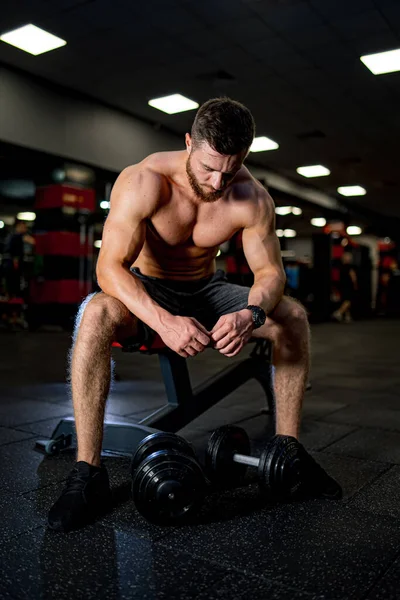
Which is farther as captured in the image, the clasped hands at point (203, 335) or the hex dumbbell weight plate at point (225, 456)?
the hex dumbbell weight plate at point (225, 456)

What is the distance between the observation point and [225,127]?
1.26 metres

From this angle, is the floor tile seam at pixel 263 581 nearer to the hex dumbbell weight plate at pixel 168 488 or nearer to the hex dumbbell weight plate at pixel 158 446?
the hex dumbbell weight plate at pixel 168 488

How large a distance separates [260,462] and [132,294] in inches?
18.7

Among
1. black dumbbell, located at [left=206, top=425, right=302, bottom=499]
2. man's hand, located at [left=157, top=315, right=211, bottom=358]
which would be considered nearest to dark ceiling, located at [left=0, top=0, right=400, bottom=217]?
man's hand, located at [left=157, top=315, right=211, bottom=358]

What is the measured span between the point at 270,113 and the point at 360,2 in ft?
8.66

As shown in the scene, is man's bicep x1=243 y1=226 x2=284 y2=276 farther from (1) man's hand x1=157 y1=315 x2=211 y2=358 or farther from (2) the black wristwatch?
(1) man's hand x1=157 y1=315 x2=211 y2=358

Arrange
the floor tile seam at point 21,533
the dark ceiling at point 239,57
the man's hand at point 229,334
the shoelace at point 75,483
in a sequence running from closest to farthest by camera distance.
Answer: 1. the floor tile seam at point 21,533
2. the shoelace at point 75,483
3. the man's hand at point 229,334
4. the dark ceiling at point 239,57

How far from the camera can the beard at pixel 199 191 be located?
1.43m

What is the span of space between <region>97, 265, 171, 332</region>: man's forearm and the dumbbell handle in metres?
0.36

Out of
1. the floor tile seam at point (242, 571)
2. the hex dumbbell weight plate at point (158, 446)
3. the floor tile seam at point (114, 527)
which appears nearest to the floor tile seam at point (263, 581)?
the floor tile seam at point (242, 571)

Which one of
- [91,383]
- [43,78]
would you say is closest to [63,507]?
[91,383]

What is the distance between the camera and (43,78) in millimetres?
5582

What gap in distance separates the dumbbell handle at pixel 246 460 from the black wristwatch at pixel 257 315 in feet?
0.99

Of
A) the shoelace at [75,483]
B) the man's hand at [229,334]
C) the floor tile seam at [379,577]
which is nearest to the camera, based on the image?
the floor tile seam at [379,577]
